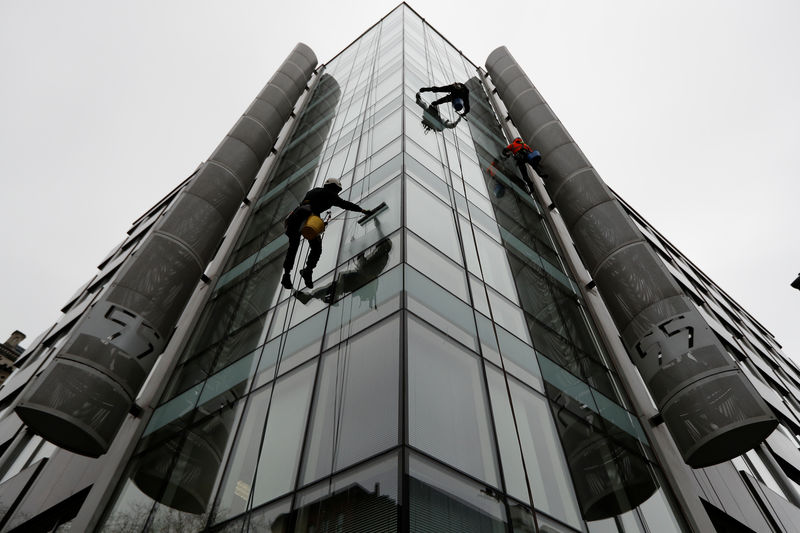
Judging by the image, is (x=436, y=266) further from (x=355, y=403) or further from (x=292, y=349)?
(x=355, y=403)

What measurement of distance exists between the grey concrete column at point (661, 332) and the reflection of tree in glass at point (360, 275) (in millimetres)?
6934

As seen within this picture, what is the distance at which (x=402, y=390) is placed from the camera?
706 centimetres

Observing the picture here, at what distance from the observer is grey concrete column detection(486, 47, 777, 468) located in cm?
1007

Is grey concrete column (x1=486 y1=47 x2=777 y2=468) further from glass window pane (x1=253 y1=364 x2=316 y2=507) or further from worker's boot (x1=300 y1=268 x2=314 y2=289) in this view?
worker's boot (x1=300 y1=268 x2=314 y2=289)

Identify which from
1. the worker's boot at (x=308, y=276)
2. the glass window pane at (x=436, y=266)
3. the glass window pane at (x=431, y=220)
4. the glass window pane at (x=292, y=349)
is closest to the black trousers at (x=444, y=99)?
the glass window pane at (x=431, y=220)

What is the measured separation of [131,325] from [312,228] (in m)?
5.36

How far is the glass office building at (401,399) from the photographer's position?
6820 mm

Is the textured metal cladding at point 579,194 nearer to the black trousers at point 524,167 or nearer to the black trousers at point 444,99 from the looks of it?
the black trousers at point 524,167

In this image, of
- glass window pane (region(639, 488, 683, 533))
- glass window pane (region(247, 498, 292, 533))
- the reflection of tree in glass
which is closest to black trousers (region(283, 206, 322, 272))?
the reflection of tree in glass

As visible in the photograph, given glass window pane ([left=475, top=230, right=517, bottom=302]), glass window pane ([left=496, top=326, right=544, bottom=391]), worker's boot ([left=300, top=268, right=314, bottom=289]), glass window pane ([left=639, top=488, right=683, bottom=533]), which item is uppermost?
glass window pane ([left=475, top=230, right=517, bottom=302])

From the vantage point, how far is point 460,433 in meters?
7.07

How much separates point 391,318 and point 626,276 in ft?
26.3

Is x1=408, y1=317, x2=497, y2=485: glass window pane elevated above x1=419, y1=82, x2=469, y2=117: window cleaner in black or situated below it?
below

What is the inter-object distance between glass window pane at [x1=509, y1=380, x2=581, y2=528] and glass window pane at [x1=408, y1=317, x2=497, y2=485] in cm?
87
